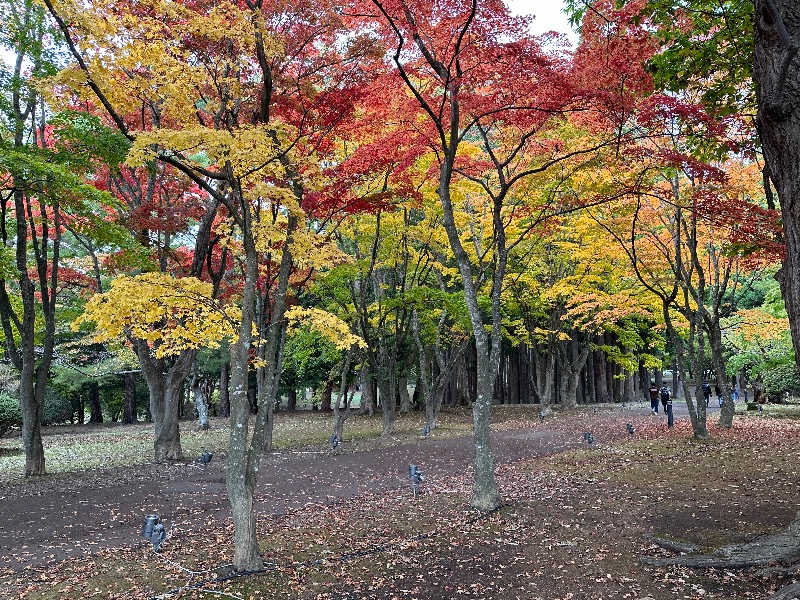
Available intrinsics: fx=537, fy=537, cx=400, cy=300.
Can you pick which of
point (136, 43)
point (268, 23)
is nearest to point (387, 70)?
point (268, 23)

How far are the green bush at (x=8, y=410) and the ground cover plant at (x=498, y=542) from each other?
452 inches

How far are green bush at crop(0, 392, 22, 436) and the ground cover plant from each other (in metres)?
11.5

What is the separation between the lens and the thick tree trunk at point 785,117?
3.81m

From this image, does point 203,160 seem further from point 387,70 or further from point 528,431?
point 528,431

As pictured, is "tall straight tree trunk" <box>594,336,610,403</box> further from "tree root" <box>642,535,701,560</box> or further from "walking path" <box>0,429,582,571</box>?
"tree root" <box>642,535,701,560</box>

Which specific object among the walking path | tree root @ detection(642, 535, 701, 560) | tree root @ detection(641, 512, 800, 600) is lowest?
the walking path

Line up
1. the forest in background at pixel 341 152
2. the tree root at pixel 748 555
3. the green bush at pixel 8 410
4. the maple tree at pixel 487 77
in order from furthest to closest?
the green bush at pixel 8 410 < the maple tree at pixel 487 77 < the forest in background at pixel 341 152 < the tree root at pixel 748 555

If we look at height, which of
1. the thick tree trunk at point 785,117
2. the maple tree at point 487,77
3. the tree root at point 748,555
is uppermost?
the maple tree at point 487,77

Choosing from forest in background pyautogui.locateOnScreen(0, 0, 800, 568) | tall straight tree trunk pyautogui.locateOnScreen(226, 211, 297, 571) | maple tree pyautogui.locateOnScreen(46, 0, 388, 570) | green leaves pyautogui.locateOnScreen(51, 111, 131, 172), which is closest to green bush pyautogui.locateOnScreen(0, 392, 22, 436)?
forest in background pyautogui.locateOnScreen(0, 0, 800, 568)

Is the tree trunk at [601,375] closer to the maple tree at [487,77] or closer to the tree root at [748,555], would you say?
the maple tree at [487,77]

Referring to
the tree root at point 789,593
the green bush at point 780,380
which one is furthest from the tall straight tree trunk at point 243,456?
the green bush at point 780,380

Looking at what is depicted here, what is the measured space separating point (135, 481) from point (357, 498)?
206 inches

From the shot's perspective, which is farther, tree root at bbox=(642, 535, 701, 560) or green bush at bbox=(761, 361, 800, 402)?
green bush at bbox=(761, 361, 800, 402)

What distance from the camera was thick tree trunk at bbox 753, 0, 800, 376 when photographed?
3812 millimetres
